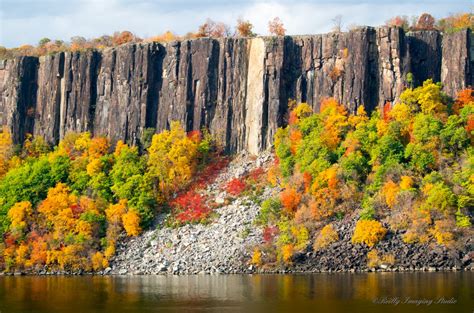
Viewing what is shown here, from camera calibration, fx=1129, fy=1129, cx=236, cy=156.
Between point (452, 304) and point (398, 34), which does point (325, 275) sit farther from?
point (398, 34)

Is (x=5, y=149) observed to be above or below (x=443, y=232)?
above

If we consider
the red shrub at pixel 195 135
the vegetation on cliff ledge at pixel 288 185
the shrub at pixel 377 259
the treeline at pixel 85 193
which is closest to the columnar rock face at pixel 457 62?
the vegetation on cliff ledge at pixel 288 185

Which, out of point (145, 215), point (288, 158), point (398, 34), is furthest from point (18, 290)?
point (398, 34)

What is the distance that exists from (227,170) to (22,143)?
87.7ft

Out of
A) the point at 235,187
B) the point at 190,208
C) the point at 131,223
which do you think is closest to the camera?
the point at 131,223

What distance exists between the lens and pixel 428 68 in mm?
116625

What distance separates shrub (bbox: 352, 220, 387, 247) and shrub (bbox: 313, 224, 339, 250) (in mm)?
1745

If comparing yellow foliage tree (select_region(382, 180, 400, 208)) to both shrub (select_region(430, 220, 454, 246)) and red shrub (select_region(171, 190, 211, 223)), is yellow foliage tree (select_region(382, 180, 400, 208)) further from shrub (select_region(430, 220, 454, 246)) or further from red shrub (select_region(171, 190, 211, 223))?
red shrub (select_region(171, 190, 211, 223))

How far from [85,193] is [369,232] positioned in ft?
110

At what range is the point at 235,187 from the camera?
11156 centimetres

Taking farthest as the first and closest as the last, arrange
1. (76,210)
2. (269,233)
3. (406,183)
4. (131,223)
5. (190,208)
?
(76,210), (190,208), (131,223), (269,233), (406,183)

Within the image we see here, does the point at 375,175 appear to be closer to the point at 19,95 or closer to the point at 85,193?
the point at 85,193

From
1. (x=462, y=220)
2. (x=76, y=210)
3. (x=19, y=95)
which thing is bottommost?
(x=462, y=220)

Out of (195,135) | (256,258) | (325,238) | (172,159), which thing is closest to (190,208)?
(172,159)
